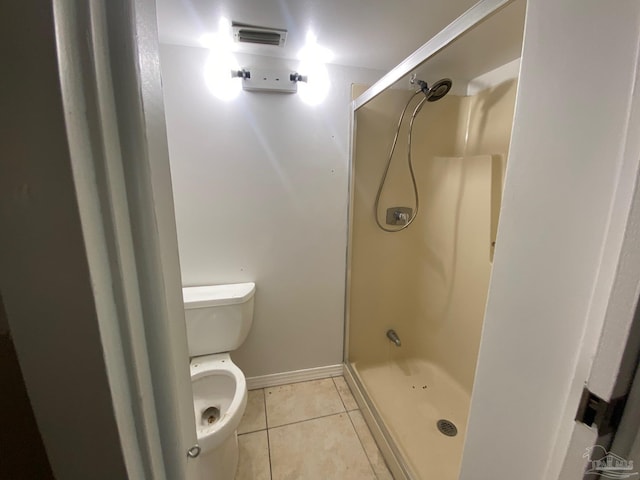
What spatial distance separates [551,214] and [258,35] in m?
1.32

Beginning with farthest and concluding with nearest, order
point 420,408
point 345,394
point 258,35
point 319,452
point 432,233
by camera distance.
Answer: point 432,233 < point 345,394 < point 420,408 < point 319,452 < point 258,35

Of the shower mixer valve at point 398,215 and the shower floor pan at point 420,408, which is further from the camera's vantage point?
the shower mixer valve at point 398,215

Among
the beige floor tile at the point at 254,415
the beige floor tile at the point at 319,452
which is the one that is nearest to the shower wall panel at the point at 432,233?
the beige floor tile at the point at 319,452

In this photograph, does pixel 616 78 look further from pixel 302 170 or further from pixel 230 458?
pixel 230 458

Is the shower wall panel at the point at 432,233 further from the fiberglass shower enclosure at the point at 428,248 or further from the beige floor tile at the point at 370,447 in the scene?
the beige floor tile at the point at 370,447

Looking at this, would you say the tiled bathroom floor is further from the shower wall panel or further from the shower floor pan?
the shower wall panel

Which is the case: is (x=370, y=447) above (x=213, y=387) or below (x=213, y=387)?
below

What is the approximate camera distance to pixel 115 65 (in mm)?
261

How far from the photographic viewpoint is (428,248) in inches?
70.4

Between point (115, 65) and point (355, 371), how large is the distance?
1829mm

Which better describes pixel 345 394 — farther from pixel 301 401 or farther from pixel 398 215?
pixel 398 215

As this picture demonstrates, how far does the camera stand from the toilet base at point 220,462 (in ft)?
3.11

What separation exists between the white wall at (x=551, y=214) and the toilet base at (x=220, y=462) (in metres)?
0.93

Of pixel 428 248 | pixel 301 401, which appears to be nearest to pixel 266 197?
pixel 428 248
